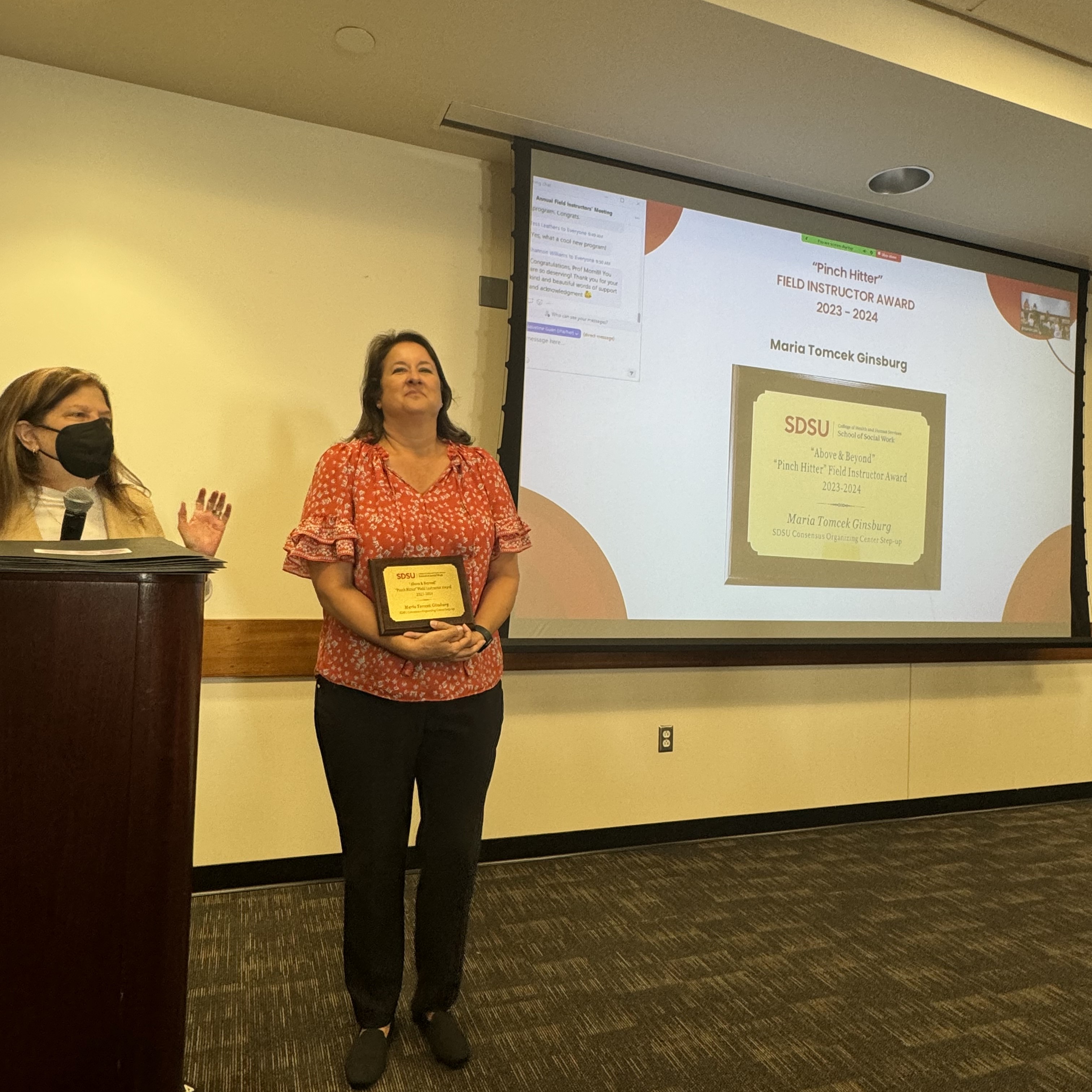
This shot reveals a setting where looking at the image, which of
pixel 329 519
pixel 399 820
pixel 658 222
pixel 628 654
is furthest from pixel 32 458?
pixel 658 222

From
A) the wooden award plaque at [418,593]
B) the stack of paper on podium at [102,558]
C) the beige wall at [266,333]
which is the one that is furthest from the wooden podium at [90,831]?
the beige wall at [266,333]

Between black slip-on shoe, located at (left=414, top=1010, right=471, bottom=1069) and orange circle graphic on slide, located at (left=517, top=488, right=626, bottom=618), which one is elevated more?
orange circle graphic on slide, located at (left=517, top=488, right=626, bottom=618)

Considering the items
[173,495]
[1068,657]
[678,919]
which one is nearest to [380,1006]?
[678,919]

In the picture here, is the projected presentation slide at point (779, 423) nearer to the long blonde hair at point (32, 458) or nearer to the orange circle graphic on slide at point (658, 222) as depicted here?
the orange circle graphic on slide at point (658, 222)

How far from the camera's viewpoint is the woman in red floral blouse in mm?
1665

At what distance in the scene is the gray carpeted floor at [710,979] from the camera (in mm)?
1747

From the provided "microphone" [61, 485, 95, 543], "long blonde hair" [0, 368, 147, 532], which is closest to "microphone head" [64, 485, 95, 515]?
"microphone" [61, 485, 95, 543]

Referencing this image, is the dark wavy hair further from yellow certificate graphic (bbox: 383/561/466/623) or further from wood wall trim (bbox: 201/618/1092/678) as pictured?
wood wall trim (bbox: 201/618/1092/678)

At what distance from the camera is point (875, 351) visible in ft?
11.3

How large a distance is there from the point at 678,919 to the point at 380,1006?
109 cm

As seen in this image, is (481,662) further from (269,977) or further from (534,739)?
(534,739)

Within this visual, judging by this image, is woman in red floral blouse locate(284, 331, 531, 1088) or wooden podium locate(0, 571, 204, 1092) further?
woman in red floral blouse locate(284, 331, 531, 1088)

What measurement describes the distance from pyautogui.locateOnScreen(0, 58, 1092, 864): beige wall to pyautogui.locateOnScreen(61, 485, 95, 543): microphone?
5.20 ft

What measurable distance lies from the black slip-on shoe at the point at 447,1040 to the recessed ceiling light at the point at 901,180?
3.04 m
